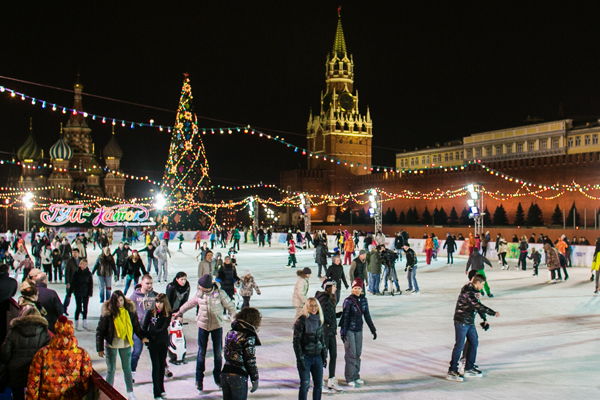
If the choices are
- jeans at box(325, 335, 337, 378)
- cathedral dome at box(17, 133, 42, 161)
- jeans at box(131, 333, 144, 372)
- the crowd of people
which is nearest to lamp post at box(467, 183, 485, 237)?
the crowd of people

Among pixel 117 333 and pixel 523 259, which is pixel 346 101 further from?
pixel 117 333

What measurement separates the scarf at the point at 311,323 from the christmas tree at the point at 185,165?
26067mm

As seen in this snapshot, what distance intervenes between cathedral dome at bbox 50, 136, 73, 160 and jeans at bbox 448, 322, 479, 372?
72.9 m

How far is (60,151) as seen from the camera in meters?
70.9

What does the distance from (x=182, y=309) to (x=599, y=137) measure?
48.5 m

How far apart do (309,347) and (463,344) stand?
5.85 feet

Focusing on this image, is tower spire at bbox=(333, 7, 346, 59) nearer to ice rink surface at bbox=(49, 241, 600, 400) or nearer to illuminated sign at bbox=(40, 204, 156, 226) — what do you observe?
illuminated sign at bbox=(40, 204, 156, 226)

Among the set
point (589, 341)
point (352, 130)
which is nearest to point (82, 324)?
point (589, 341)

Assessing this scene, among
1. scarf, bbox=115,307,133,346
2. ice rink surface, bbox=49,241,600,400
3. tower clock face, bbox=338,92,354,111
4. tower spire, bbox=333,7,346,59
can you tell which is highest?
tower spire, bbox=333,7,346,59

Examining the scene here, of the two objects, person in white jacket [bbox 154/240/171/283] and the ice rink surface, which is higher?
person in white jacket [bbox 154/240/171/283]

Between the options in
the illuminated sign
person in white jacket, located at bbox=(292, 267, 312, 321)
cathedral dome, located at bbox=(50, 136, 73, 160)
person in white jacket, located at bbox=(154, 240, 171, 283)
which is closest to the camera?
person in white jacket, located at bbox=(292, 267, 312, 321)

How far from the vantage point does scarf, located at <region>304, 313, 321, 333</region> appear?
3973mm

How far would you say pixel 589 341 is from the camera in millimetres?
6410

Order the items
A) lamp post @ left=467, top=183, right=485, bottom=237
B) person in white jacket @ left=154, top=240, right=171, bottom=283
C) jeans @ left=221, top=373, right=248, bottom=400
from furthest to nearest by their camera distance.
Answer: lamp post @ left=467, top=183, right=485, bottom=237 < person in white jacket @ left=154, top=240, right=171, bottom=283 < jeans @ left=221, top=373, right=248, bottom=400
